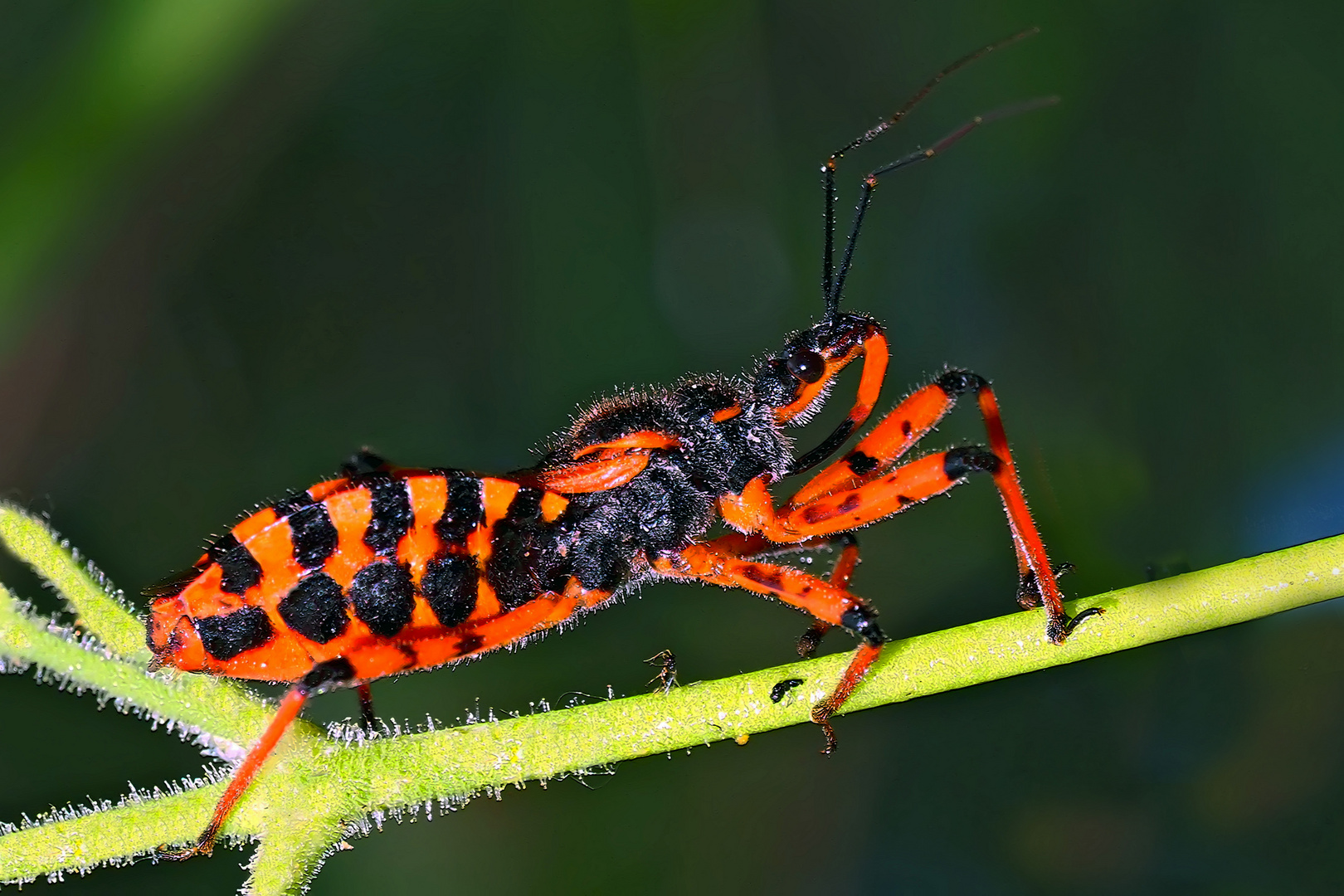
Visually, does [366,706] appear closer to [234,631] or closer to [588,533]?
[234,631]

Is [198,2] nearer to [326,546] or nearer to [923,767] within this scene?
[326,546]

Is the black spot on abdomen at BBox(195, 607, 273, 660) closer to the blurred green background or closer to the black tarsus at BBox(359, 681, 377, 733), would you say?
the black tarsus at BBox(359, 681, 377, 733)

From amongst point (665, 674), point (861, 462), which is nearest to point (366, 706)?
point (665, 674)

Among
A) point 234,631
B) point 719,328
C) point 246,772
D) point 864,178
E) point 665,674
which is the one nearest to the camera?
point 246,772

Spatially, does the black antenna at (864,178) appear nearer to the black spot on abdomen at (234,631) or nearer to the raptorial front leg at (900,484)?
the raptorial front leg at (900,484)

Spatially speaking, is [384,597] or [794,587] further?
[794,587]

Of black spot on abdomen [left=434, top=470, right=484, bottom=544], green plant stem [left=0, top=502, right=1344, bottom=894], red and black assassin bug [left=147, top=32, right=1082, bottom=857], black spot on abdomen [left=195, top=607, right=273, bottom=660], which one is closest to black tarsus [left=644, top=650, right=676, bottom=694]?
green plant stem [left=0, top=502, right=1344, bottom=894]

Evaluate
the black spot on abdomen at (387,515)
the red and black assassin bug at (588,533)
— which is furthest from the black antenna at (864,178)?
the black spot on abdomen at (387,515)
